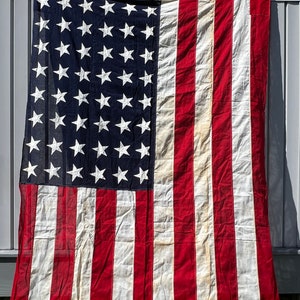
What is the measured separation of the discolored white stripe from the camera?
15.6 ft

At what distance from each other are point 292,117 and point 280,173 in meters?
0.43

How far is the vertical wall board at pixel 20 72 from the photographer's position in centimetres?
494

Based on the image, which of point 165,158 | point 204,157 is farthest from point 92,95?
point 204,157

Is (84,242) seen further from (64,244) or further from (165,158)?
(165,158)

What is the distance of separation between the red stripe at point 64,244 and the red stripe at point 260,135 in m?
1.30

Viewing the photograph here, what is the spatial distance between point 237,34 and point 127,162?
3.99ft

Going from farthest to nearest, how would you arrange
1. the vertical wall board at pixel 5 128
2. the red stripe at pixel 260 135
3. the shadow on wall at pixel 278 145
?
1. the shadow on wall at pixel 278 145
2. the vertical wall board at pixel 5 128
3. the red stripe at pixel 260 135

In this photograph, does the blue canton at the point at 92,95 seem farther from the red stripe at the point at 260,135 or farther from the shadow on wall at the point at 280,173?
the shadow on wall at the point at 280,173

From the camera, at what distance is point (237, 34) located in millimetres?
4891

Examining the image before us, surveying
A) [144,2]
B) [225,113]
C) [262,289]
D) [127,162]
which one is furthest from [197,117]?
[262,289]

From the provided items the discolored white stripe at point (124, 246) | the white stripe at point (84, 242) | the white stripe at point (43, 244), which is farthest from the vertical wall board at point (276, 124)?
the white stripe at point (43, 244)

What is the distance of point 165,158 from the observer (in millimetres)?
4844

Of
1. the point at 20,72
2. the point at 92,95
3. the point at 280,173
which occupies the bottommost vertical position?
the point at 280,173

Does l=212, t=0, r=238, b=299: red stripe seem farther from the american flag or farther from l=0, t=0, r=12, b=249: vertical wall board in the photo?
l=0, t=0, r=12, b=249: vertical wall board
